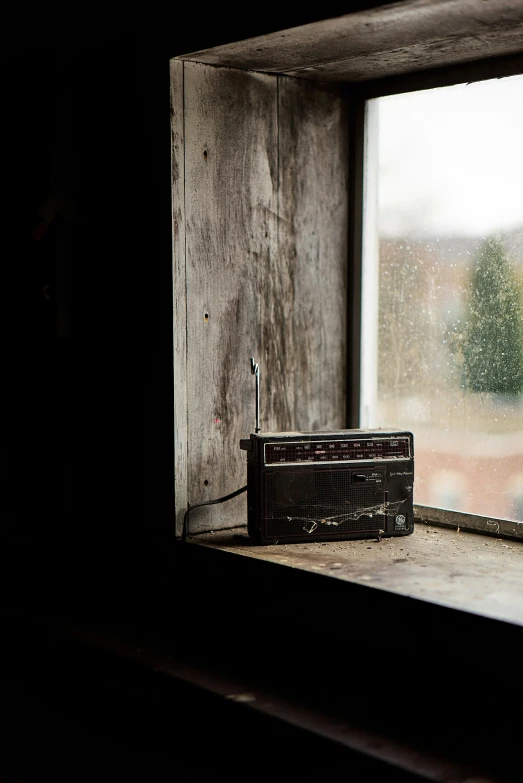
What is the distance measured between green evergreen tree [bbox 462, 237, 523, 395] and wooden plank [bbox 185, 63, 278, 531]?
62 centimetres

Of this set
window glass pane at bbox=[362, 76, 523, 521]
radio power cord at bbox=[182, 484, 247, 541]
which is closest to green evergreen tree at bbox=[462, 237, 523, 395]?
window glass pane at bbox=[362, 76, 523, 521]

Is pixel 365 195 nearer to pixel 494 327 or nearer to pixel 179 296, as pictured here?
pixel 494 327

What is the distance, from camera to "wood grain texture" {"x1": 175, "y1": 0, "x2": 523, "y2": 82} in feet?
7.41

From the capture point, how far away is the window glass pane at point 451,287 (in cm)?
272

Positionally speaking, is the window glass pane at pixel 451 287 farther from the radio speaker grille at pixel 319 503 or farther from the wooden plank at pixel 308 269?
the radio speaker grille at pixel 319 503

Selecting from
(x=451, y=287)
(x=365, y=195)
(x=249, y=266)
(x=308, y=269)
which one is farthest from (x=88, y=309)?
(x=451, y=287)

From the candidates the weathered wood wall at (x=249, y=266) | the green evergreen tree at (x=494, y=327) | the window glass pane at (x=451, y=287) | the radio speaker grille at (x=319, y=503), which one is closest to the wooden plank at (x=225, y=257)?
the weathered wood wall at (x=249, y=266)

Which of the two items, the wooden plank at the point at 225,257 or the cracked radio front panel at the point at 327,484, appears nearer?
the cracked radio front panel at the point at 327,484

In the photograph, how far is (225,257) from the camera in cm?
284

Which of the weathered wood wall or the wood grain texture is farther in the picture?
the weathered wood wall

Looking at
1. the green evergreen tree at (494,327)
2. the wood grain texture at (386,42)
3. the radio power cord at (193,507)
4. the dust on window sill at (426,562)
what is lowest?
the dust on window sill at (426,562)

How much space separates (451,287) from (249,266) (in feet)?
1.97

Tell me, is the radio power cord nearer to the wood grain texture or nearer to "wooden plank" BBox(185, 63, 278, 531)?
"wooden plank" BBox(185, 63, 278, 531)

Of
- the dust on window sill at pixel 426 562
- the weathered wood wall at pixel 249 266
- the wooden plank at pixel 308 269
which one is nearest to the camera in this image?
the dust on window sill at pixel 426 562
